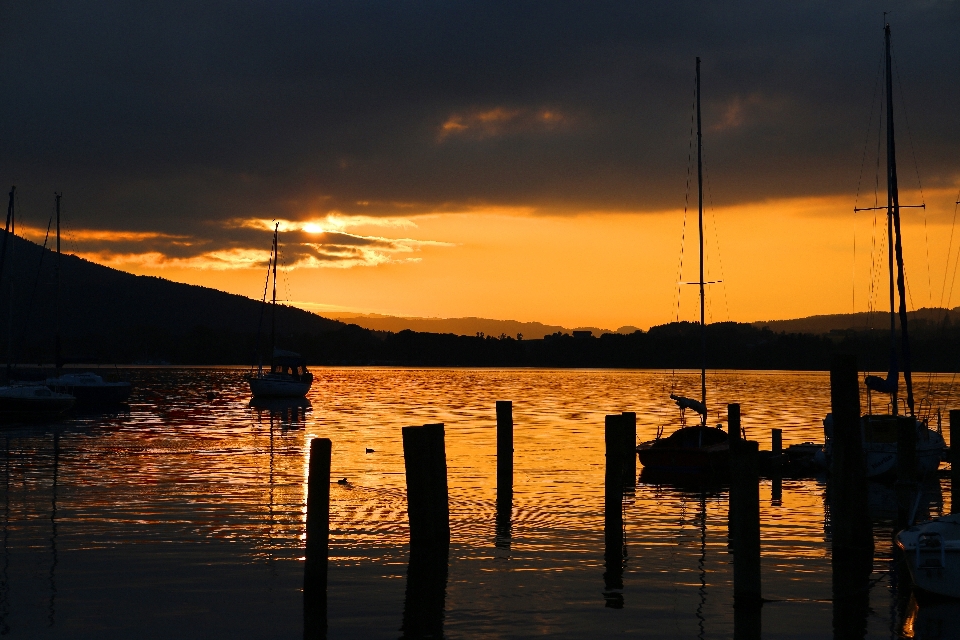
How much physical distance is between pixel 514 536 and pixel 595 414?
54.2m

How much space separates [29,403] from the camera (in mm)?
59844

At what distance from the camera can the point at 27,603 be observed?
653 inches

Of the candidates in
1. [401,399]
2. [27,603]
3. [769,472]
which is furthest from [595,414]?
[27,603]

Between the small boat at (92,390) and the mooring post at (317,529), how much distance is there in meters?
66.3

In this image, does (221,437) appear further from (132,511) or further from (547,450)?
(132,511)

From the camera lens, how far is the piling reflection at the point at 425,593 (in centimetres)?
1584

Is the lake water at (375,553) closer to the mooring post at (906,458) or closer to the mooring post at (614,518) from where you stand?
the mooring post at (614,518)

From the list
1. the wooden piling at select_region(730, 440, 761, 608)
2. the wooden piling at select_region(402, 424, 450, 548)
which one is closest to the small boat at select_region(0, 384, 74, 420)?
the wooden piling at select_region(402, 424, 450, 548)

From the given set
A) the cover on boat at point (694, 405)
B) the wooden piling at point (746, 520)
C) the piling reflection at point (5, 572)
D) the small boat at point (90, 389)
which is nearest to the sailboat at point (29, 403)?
the small boat at point (90, 389)

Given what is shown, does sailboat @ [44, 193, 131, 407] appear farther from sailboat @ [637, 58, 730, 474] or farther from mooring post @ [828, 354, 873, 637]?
mooring post @ [828, 354, 873, 637]

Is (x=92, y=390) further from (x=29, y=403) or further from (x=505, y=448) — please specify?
(x=505, y=448)

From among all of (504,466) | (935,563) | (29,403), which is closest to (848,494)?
(935,563)

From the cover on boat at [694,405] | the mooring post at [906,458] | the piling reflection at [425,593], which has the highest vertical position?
the cover on boat at [694,405]

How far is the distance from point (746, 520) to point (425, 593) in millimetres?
5605
